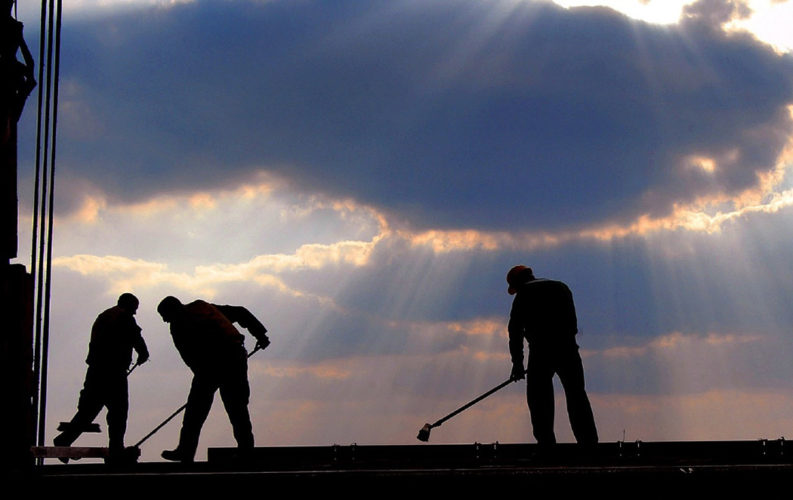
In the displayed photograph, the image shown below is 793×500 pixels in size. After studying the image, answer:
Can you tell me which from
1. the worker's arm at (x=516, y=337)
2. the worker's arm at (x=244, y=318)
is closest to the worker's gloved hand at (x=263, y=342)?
the worker's arm at (x=244, y=318)

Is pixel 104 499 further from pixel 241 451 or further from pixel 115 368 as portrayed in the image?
pixel 115 368

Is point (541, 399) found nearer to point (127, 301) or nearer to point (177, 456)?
point (177, 456)

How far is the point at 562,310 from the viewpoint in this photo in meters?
10.7

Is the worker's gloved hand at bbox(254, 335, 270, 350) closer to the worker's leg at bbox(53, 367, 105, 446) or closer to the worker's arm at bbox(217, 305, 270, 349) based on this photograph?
the worker's arm at bbox(217, 305, 270, 349)

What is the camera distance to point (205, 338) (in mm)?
10758

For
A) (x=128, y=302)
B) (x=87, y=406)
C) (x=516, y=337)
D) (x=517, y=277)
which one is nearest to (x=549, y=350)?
(x=516, y=337)

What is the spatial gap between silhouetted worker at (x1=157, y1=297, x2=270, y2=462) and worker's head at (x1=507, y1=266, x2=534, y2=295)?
111 inches

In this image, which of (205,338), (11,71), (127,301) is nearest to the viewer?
(11,71)

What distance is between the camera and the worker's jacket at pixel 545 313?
10.6 meters

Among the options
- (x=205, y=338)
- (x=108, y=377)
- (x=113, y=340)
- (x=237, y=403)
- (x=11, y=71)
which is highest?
(x=11, y=71)

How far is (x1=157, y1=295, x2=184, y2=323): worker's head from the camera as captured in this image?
10.8 meters

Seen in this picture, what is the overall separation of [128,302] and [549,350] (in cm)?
547

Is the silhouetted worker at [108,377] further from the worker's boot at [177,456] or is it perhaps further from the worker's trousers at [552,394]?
the worker's trousers at [552,394]

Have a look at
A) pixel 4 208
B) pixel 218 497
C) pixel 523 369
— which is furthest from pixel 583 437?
pixel 218 497
